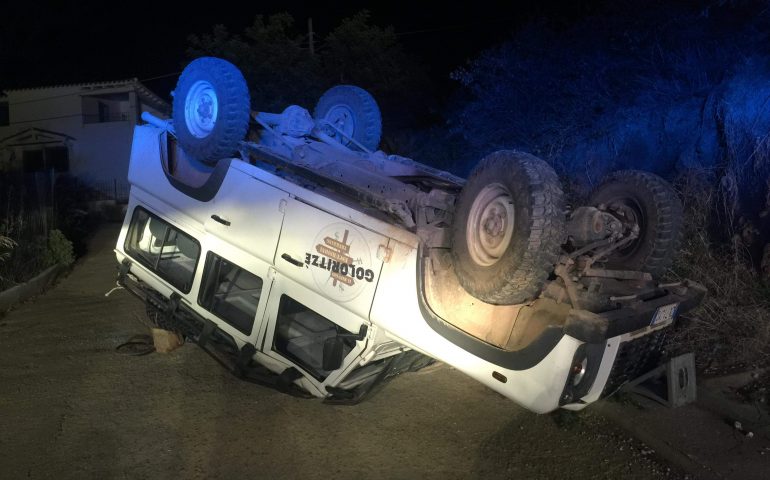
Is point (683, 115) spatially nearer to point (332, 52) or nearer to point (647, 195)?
point (647, 195)

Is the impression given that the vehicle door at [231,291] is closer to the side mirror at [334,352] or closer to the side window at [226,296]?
the side window at [226,296]

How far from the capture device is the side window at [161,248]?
5.05 m

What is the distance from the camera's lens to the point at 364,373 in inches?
157

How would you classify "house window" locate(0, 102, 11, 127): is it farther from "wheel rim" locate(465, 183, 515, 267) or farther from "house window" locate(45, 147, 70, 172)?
"wheel rim" locate(465, 183, 515, 267)

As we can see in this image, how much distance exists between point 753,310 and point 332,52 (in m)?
16.5

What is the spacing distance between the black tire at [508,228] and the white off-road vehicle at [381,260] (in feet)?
0.03

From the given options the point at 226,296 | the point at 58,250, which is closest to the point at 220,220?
the point at 226,296

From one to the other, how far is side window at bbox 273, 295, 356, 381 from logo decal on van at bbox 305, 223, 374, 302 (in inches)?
12.5

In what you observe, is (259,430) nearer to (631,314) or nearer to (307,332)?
(307,332)

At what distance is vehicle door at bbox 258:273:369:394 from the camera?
370cm

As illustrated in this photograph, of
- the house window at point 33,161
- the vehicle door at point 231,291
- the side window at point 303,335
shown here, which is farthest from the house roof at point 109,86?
the side window at point 303,335

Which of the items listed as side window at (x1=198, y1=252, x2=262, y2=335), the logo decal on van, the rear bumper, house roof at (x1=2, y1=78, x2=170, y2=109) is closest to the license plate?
the rear bumper

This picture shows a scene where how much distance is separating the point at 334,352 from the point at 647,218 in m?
2.36

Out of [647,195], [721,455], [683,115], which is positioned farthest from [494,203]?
[683,115]
